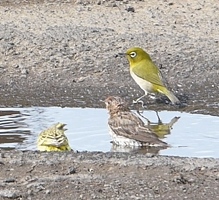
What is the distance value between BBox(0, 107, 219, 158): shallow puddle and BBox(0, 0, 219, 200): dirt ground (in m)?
0.50

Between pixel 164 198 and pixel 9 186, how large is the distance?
52.0 inches

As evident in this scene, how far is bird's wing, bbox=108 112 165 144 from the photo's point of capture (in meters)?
10.3

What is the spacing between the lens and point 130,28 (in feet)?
55.5

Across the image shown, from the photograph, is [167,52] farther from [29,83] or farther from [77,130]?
[77,130]

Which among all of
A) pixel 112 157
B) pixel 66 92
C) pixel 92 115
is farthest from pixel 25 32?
pixel 112 157

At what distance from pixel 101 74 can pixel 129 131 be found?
3939mm

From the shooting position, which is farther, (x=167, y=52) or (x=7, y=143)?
(x=167, y=52)

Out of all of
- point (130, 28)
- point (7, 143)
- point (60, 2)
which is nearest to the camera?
point (7, 143)

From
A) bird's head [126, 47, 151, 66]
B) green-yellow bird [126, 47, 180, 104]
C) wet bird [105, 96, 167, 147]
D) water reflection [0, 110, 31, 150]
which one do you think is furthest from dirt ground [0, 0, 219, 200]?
wet bird [105, 96, 167, 147]

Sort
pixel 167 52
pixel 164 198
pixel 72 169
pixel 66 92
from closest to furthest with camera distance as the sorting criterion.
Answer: pixel 164 198 → pixel 72 169 → pixel 66 92 → pixel 167 52

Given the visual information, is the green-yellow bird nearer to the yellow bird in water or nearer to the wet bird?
the wet bird

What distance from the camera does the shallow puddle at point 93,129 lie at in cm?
1025

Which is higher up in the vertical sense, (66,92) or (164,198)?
(164,198)

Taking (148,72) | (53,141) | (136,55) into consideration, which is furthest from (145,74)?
(53,141)
